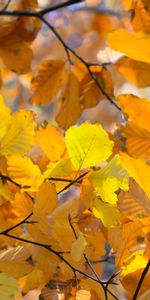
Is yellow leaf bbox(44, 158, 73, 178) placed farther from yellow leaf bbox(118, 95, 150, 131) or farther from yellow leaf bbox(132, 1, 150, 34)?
yellow leaf bbox(132, 1, 150, 34)

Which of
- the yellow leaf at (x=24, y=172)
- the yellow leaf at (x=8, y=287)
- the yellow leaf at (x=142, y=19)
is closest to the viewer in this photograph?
the yellow leaf at (x=8, y=287)

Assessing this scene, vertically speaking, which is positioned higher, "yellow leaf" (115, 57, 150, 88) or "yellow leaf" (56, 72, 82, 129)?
"yellow leaf" (115, 57, 150, 88)

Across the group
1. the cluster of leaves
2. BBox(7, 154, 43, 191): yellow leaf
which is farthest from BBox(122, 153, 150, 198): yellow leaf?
BBox(7, 154, 43, 191): yellow leaf

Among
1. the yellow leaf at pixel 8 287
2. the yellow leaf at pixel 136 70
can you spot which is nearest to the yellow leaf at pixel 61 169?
the yellow leaf at pixel 8 287

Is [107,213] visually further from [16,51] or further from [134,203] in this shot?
[16,51]

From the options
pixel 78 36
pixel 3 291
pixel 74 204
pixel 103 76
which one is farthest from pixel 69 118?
pixel 78 36

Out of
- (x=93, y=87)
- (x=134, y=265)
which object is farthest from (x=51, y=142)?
(x=93, y=87)

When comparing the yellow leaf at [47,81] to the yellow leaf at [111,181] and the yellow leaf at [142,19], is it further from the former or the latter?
the yellow leaf at [111,181]
